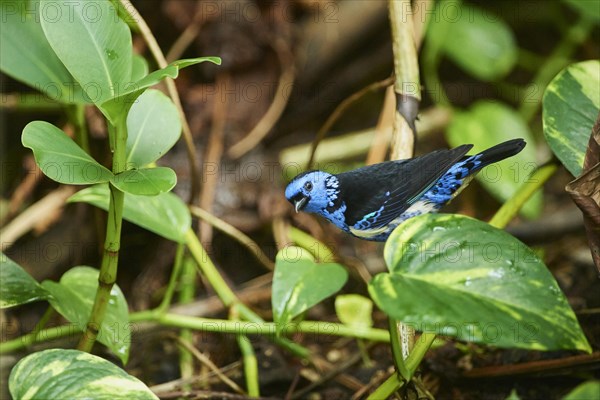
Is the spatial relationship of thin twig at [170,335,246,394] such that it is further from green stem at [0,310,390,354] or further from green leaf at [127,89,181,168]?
green leaf at [127,89,181,168]

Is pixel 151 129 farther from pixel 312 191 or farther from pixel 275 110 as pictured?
pixel 275 110

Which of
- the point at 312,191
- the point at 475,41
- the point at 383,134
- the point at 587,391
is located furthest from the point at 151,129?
the point at 475,41

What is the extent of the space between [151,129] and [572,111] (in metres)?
1.44

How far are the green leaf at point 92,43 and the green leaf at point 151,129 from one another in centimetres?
23

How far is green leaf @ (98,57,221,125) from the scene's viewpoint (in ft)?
5.25

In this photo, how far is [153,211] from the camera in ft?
8.51

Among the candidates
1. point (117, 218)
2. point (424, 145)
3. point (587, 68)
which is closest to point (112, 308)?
point (117, 218)

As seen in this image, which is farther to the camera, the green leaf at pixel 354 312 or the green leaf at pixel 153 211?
the green leaf at pixel 354 312

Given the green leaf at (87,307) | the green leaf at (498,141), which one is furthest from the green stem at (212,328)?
the green leaf at (498,141)

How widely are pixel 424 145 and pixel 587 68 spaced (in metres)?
2.36

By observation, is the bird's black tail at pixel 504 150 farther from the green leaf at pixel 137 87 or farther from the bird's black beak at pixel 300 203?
the green leaf at pixel 137 87

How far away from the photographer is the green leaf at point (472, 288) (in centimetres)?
155

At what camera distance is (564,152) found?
7.20 feet

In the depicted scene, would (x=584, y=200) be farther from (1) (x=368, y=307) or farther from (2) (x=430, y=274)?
(1) (x=368, y=307)
